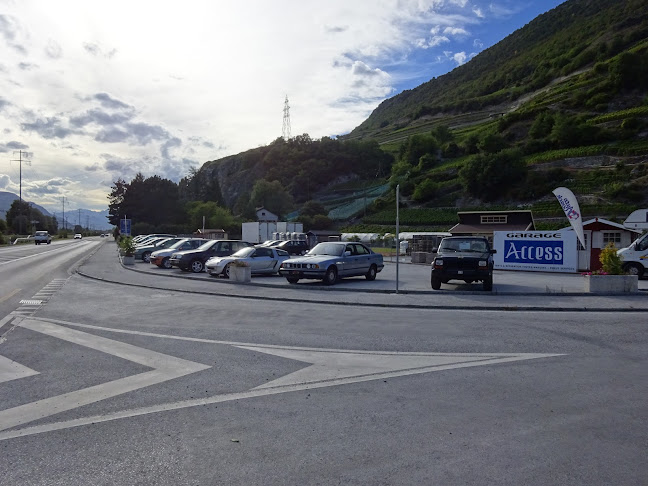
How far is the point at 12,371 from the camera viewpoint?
6633 millimetres

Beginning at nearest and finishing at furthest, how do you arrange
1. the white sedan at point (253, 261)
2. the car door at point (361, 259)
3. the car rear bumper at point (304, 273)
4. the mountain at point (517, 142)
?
the car rear bumper at point (304, 273) < the car door at point (361, 259) < the white sedan at point (253, 261) < the mountain at point (517, 142)

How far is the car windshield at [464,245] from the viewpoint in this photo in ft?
56.6

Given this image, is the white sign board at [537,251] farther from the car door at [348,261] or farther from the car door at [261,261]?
the car door at [261,261]

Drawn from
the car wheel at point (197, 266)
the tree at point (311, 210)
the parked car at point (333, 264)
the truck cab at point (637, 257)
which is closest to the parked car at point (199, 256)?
the car wheel at point (197, 266)

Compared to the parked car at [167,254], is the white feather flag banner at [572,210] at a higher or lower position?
higher

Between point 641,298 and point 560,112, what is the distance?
89.3 metres

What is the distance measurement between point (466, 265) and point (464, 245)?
127 cm

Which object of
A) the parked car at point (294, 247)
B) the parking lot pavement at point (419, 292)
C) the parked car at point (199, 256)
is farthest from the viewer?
the parked car at point (294, 247)

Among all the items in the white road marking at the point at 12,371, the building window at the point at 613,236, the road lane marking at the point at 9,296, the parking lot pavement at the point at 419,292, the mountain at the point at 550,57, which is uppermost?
the mountain at the point at 550,57

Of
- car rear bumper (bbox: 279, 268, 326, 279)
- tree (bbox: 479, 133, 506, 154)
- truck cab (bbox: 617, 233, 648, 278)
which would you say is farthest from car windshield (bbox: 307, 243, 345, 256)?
tree (bbox: 479, 133, 506, 154)

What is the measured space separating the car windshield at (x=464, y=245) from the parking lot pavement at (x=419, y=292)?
132 centimetres

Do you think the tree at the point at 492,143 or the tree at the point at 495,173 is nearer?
the tree at the point at 495,173

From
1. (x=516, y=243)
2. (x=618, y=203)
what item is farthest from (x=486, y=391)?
(x=618, y=203)

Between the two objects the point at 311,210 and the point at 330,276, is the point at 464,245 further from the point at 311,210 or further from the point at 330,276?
the point at 311,210
